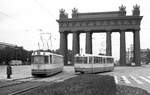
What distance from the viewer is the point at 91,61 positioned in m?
36.2

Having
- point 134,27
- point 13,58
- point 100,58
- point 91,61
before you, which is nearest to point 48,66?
point 91,61

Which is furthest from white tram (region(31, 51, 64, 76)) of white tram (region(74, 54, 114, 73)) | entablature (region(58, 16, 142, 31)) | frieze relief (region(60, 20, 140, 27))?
frieze relief (region(60, 20, 140, 27))

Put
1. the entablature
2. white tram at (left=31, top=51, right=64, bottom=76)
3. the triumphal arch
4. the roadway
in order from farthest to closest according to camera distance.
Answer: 1. the triumphal arch
2. the entablature
3. white tram at (left=31, top=51, right=64, bottom=76)
4. the roadway

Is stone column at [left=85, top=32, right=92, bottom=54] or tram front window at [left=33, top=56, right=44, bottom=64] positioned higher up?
stone column at [left=85, top=32, right=92, bottom=54]

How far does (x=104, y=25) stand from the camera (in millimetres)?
81938

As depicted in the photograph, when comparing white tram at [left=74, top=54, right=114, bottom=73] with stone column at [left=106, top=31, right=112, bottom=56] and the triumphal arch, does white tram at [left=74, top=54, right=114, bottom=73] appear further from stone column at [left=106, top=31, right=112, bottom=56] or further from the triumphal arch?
stone column at [left=106, top=31, right=112, bottom=56]

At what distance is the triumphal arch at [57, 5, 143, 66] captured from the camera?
7962 cm

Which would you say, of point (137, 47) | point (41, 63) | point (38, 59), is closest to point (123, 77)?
point (41, 63)

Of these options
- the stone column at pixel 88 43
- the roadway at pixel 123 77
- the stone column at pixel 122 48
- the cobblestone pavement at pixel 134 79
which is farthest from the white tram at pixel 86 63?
the stone column at pixel 88 43

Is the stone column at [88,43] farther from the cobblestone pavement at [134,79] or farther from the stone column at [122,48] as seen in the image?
the cobblestone pavement at [134,79]

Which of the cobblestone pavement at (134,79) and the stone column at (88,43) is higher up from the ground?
the stone column at (88,43)

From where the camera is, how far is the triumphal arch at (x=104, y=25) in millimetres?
79625

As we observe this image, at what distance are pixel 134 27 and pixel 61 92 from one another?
75.4 meters

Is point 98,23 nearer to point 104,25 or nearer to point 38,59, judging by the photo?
point 104,25
